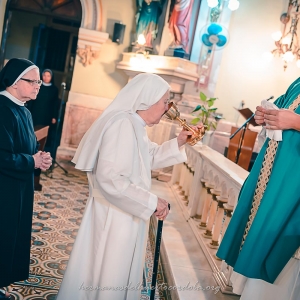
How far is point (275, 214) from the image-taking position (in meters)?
2.24

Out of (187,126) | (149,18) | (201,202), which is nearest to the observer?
(187,126)

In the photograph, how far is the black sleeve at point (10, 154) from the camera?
258cm

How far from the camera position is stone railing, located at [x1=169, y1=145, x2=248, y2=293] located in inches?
133

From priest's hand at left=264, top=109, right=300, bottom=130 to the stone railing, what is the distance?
1.03 metres

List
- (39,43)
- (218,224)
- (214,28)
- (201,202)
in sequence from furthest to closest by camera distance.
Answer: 1. (39,43)
2. (214,28)
3. (201,202)
4. (218,224)

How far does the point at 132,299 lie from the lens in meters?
2.34

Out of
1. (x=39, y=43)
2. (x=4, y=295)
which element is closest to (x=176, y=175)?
(x=4, y=295)

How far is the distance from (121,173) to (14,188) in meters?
0.87

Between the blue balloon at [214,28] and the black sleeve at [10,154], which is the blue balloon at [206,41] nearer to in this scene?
the blue balloon at [214,28]

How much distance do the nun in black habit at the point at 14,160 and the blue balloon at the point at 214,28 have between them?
6195 millimetres

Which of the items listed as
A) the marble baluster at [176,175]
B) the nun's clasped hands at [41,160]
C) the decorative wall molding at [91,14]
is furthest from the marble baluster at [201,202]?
the decorative wall molding at [91,14]

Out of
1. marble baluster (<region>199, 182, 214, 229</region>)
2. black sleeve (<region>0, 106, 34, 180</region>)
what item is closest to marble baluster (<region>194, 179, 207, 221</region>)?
marble baluster (<region>199, 182, 214, 229</region>)

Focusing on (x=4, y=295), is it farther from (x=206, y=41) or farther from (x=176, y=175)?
(x=206, y=41)

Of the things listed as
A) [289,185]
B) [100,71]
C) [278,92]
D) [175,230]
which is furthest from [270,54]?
[289,185]
